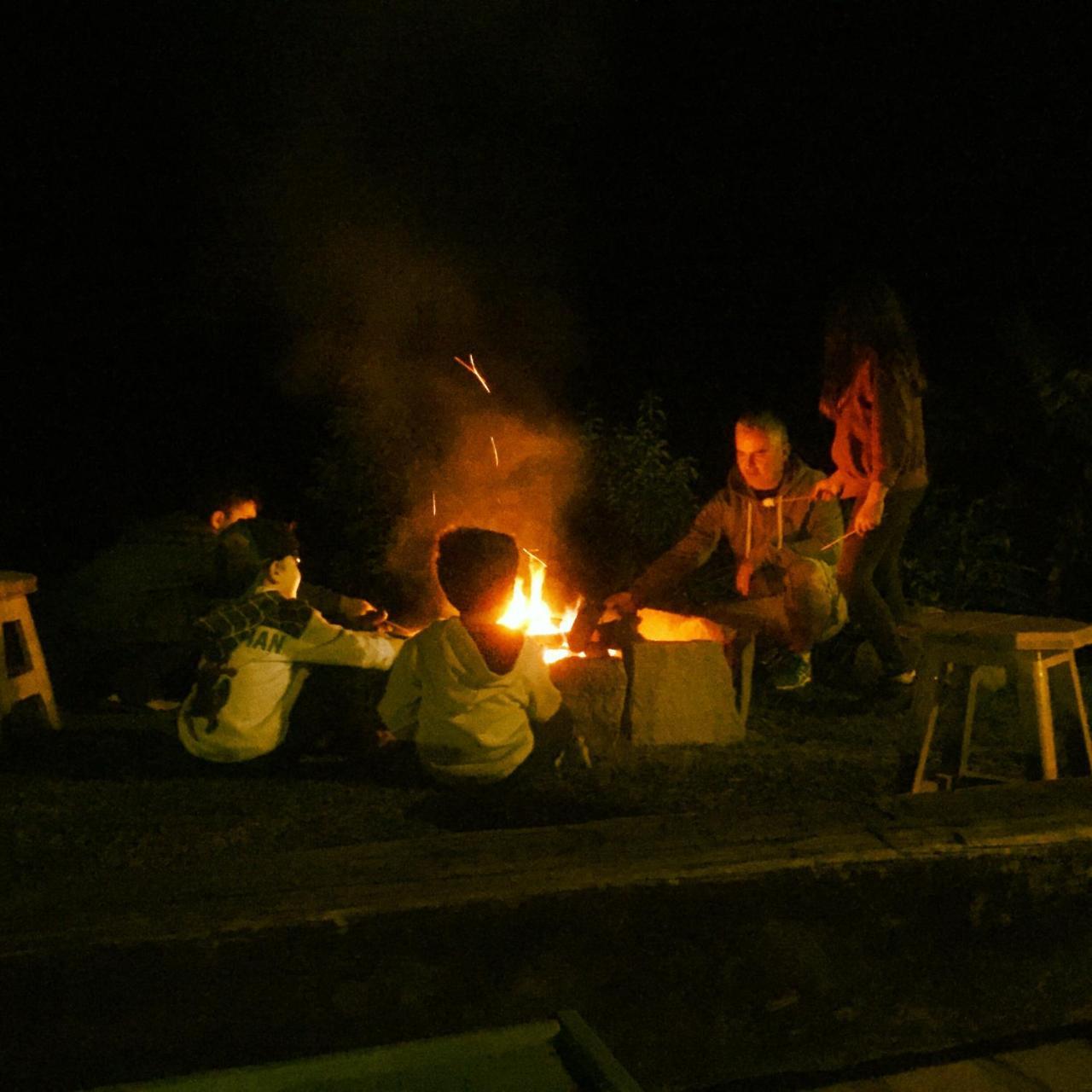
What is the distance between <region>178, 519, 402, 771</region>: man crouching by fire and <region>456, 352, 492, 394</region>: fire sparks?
5.11m

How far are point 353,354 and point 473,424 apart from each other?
1385 millimetres

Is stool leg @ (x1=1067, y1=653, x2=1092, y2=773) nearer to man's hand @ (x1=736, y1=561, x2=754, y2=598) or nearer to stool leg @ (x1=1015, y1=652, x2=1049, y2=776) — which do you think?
stool leg @ (x1=1015, y1=652, x2=1049, y2=776)

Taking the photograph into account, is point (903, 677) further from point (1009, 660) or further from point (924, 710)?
point (1009, 660)

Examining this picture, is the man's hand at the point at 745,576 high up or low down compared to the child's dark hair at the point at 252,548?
down

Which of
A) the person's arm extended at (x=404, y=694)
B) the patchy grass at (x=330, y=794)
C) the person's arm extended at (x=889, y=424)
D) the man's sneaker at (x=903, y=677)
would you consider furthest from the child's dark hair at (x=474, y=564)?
the man's sneaker at (x=903, y=677)

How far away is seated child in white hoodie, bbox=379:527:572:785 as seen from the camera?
12.5ft

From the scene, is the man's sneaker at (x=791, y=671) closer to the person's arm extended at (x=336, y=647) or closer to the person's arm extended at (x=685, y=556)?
the person's arm extended at (x=685, y=556)

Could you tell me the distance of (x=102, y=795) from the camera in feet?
13.6

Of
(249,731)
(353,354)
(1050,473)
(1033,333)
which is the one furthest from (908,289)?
(249,731)

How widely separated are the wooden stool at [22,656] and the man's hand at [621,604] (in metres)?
2.56

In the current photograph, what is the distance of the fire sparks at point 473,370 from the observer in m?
9.39

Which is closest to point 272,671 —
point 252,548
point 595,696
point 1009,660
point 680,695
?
point 252,548

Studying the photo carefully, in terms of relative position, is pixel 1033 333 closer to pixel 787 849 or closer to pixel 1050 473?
pixel 1050 473

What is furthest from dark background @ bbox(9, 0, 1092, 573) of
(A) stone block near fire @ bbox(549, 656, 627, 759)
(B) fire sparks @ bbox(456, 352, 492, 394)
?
(A) stone block near fire @ bbox(549, 656, 627, 759)
